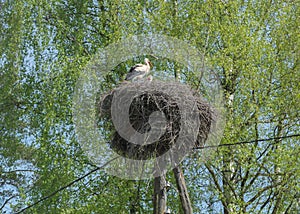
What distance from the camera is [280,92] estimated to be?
13.9 m

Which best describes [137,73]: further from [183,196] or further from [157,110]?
[183,196]

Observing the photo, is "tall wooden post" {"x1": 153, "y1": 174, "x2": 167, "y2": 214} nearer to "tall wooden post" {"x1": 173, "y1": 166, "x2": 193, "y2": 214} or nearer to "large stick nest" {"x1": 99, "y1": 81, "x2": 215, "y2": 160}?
"tall wooden post" {"x1": 173, "y1": 166, "x2": 193, "y2": 214}

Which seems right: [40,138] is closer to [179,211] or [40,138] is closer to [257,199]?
[179,211]

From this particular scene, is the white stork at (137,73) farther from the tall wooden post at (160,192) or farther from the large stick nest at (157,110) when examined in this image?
the tall wooden post at (160,192)

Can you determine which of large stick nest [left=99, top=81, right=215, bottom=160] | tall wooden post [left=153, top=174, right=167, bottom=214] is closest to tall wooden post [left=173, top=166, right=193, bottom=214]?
tall wooden post [left=153, top=174, right=167, bottom=214]

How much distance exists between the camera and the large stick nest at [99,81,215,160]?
898 centimetres

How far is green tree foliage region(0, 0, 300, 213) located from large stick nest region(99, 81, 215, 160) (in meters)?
3.15

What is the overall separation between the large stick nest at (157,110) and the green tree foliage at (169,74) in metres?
3.15

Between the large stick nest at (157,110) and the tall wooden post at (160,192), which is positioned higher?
the large stick nest at (157,110)

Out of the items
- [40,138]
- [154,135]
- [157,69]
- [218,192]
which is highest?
[157,69]

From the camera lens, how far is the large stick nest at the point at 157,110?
898cm

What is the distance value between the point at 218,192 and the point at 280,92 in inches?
90.2

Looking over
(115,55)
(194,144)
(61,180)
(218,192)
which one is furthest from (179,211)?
(194,144)

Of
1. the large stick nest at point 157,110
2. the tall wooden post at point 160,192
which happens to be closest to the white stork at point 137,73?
the large stick nest at point 157,110
